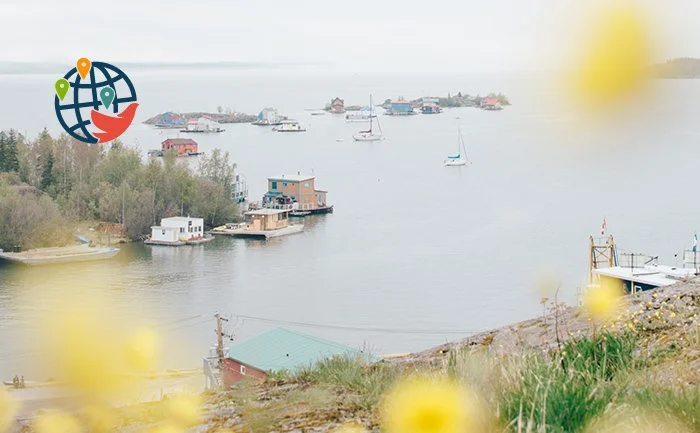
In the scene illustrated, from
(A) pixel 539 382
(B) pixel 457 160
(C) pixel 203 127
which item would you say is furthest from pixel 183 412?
(C) pixel 203 127

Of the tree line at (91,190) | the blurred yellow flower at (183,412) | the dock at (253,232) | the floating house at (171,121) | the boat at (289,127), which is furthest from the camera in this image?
the floating house at (171,121)

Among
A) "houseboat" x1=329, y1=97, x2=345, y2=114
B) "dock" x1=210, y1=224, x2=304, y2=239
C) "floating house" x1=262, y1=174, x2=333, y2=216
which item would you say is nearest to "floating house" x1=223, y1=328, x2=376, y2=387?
"dock" x1=210, y1=224, x2=304, y2=239

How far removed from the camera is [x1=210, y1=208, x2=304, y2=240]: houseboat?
11.9 meters

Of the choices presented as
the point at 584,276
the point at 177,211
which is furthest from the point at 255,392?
the point at 177,211

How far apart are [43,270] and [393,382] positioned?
373 inches

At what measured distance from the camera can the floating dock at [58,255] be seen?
10.1 m

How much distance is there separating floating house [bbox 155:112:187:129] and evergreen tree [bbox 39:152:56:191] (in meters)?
15.3

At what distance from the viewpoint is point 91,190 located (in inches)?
508

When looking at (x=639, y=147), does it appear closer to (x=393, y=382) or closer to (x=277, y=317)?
(x=393, y=382)

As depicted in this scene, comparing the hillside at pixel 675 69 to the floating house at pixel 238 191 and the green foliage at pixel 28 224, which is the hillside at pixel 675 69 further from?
the floating house at pixel 238 191

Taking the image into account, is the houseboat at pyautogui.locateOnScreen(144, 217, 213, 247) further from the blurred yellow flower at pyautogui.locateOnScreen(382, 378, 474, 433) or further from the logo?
the blurred yellow flower at pyautogui.locateOnScreen(382, 378, 474, 433)

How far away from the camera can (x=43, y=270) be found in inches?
382

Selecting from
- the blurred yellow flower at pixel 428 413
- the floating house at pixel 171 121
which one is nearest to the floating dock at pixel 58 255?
the blurred yellow flower at pixel 428 413

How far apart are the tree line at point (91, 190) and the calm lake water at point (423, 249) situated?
926 mm
